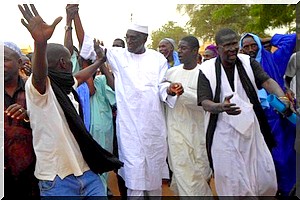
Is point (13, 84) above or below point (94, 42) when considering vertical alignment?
below

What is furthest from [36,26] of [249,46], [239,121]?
[249,46]

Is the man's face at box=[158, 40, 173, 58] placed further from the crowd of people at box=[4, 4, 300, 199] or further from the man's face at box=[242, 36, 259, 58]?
the man's face at box=[242, 36, 259, 58]

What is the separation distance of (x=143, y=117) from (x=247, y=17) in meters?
9.23

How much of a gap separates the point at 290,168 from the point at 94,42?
Answer: 2.26 meters

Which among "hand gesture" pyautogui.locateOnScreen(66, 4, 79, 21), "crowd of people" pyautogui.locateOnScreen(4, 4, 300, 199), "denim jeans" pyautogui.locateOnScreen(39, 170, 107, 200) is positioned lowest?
"denim jeans" pyautogui.locateOnScreen(39, 170, 107, 200)

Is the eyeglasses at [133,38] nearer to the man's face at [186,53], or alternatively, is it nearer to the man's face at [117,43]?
the man's face at [186,53]

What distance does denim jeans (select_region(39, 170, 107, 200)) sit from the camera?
290 cm

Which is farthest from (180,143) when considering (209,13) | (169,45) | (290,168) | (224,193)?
(209,13)

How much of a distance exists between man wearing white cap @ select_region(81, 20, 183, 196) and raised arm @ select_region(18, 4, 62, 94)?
1834mm

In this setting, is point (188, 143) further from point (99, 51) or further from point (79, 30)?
point (79, 30)

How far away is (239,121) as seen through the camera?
391 cm

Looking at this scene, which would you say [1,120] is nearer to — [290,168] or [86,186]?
[86,186]

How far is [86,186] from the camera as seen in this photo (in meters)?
2.96

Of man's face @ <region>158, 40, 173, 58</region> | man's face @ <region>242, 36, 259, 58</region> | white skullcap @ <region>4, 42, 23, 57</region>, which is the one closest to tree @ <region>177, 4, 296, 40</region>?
man's face @ <region>158, 40, 173, 58</region>
